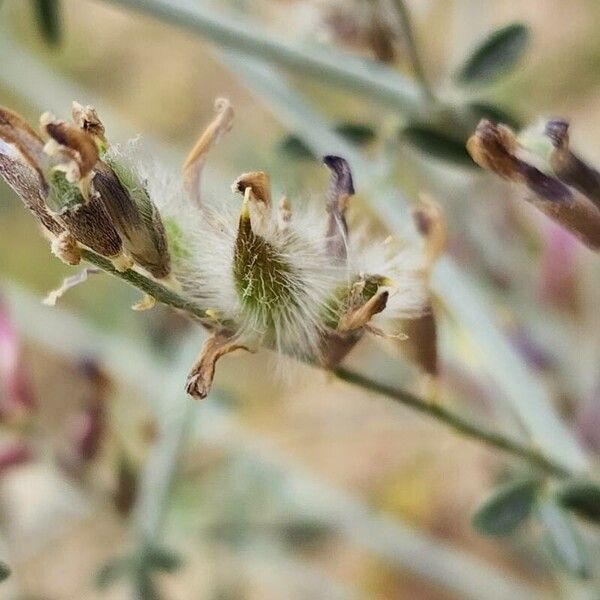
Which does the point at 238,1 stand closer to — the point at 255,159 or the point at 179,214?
the point at 255,159

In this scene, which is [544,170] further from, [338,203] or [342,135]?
[342,135]

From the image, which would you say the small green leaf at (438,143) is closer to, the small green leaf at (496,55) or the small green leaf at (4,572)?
the small green leaf at (496,55)

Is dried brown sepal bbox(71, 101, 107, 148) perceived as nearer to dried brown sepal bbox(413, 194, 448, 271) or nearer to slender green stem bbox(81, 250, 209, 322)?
A: slender green stem bbox(81, 250, 209, 322)

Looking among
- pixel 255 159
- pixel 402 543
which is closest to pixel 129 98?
pixel 255 159

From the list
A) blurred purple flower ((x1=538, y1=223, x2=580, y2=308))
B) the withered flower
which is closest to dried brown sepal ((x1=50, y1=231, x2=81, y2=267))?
the withered flower

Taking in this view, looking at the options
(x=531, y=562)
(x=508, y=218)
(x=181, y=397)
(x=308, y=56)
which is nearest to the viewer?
(x=308, y=56)
